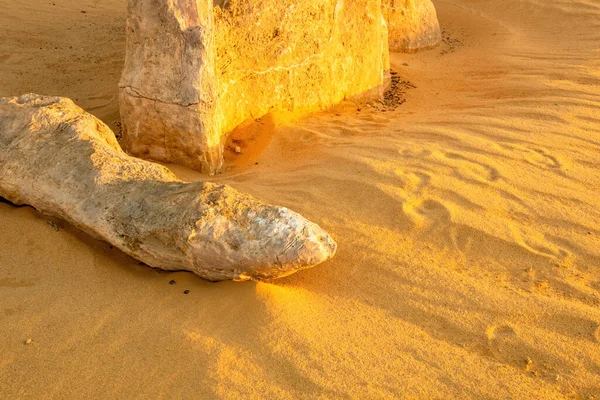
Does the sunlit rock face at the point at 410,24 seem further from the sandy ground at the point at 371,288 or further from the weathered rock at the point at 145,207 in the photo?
the weathered rock at the point at 145,207

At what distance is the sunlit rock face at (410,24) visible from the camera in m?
6.95

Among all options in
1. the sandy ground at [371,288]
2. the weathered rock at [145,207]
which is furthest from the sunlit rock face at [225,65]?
the weathered rock at [145,207]

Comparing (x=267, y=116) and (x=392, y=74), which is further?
(x=392, y=74)

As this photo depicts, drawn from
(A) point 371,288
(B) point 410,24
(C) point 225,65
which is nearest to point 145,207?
(A) point 371,288

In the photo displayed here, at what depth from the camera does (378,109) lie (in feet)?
17.1

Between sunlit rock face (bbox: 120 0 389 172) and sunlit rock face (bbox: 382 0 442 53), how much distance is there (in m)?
1.82

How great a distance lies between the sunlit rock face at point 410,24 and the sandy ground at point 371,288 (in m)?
2.57

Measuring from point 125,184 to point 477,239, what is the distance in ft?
5.72

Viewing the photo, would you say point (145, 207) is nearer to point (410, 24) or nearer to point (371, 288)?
point (371, 288)

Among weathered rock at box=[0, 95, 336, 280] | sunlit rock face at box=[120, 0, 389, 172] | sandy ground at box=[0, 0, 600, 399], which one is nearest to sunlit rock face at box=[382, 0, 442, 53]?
sunlit rock face at box=[120, 0, 389, 172]

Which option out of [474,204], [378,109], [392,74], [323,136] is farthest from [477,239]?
[392,74]

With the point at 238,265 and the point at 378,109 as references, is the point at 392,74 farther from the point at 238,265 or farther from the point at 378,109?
the point at 238,265

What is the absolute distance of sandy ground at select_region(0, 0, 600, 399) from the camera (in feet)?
7.34

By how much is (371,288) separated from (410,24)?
507 cm
